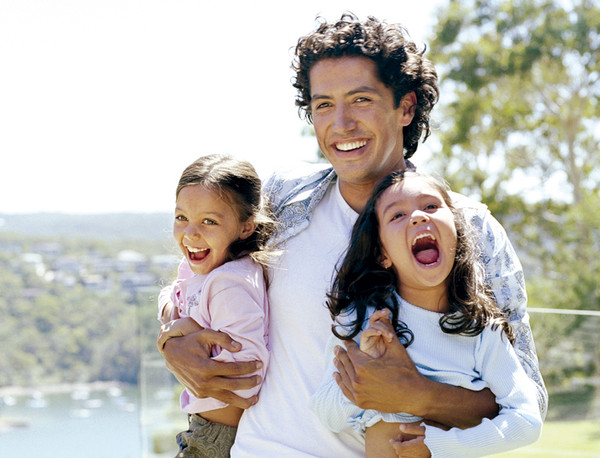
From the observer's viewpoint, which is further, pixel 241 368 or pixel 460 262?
pixel 241 368

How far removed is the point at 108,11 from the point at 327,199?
59.4m

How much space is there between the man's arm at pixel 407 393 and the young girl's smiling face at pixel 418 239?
0.15 metres

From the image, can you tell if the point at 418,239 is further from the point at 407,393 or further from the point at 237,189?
the point at 237,189

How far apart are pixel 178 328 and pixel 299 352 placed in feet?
1.24

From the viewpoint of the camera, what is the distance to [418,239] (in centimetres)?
173

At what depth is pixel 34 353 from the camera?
4416 cm

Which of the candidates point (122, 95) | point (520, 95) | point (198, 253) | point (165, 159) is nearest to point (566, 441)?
point (198, 253)

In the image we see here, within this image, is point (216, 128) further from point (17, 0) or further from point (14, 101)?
point (17, 0)

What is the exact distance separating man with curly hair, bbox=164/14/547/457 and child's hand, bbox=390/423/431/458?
184mm

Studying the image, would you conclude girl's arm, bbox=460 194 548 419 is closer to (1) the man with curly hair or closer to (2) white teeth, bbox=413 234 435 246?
(1) the man with curly hair

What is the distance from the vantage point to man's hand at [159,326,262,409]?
195 cm

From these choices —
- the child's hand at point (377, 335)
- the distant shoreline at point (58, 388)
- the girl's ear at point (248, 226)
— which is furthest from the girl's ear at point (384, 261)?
the distant shoreline at point (58, 388)

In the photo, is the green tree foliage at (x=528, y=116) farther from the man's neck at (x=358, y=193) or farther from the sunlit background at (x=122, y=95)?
A: the sunlit background at (x=122, y=95)

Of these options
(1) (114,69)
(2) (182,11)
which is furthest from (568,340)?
(1) (114,69)
